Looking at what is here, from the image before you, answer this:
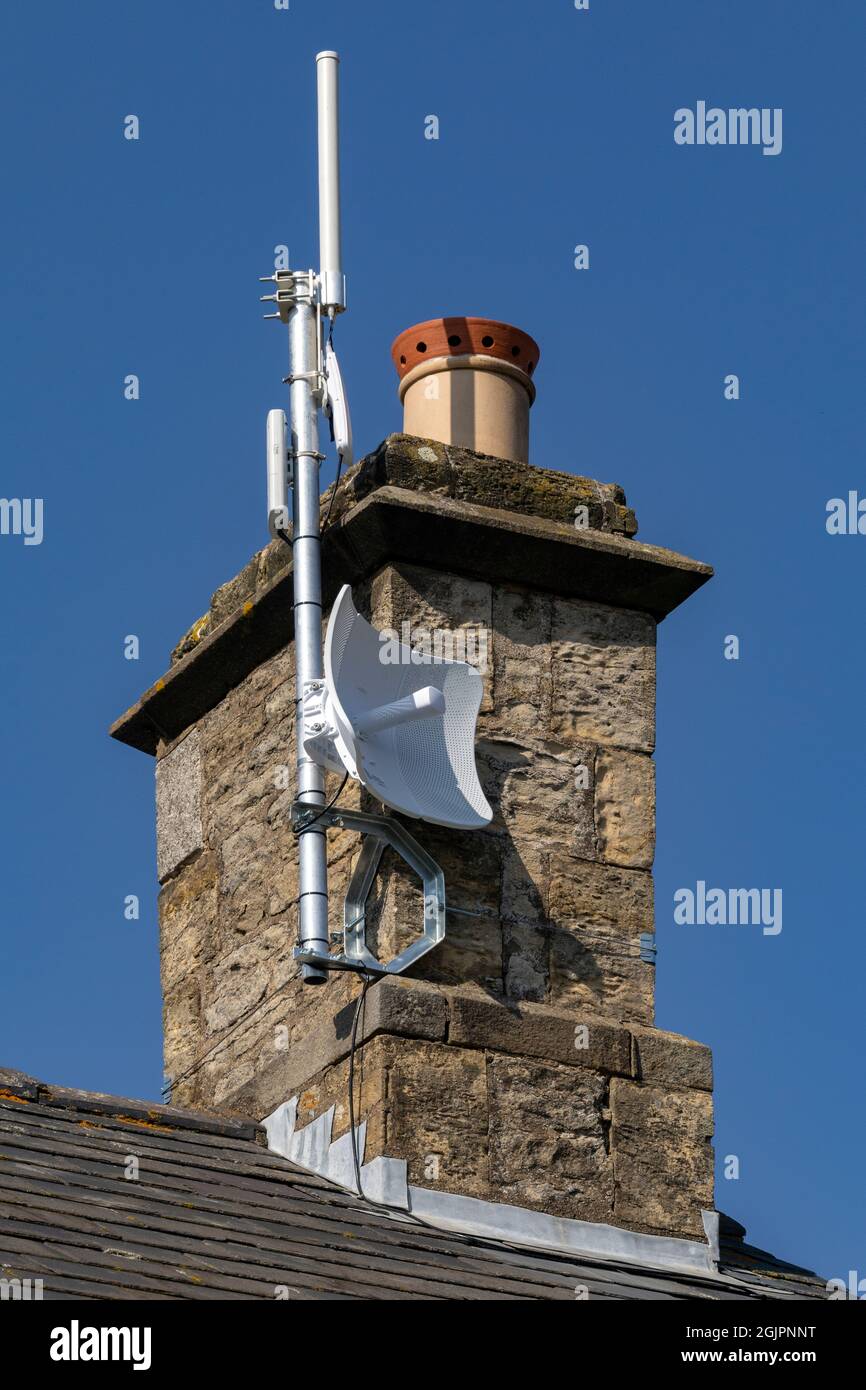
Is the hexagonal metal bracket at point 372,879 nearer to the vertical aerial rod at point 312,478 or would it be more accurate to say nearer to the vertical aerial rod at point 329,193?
the vertical aerial rod at point 312,478

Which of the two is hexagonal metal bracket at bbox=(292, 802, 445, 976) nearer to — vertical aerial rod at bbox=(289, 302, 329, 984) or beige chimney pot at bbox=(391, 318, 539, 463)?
vertical aerial rod at bbox=(289, 302, 329, 984)

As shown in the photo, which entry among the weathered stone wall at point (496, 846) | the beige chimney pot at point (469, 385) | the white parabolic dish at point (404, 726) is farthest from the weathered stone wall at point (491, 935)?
the beige chimney pot at point (469, 385)

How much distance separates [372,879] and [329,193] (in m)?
2.05

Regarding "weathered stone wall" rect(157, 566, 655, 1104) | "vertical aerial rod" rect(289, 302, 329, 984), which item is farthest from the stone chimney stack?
"vertical aerial rod" rect(289, 302, 329, 984)

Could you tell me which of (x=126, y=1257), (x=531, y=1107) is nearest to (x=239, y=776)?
(x=531, y=1107)

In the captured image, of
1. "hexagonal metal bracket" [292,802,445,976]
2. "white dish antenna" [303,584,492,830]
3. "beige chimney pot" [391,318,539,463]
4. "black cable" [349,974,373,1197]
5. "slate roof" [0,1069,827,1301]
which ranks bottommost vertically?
"slate roof" [0,1069,827,1301]

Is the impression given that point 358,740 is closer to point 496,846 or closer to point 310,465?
point 496,846

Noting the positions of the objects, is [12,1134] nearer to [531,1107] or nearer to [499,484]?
[531,1107]

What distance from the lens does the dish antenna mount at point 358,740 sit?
23.5 feet

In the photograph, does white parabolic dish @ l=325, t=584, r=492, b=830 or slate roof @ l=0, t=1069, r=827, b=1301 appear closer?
slate roof @ l=0, t=1069, r=827, b=1301

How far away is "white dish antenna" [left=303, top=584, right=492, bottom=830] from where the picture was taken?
7.21 m

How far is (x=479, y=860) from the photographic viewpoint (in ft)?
24.5

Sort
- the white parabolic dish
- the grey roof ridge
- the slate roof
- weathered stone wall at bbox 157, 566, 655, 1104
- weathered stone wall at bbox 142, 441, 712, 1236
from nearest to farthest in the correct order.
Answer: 1. the slate roof
2. the grey roof ridge
3. weathered stone wall at bbox 142, 441, 712, 1236
4. the white parabolic dish
5. weathered stone wall at bbox 157, 566, 655, 1104

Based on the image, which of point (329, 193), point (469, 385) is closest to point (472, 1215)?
point (469, 385)
